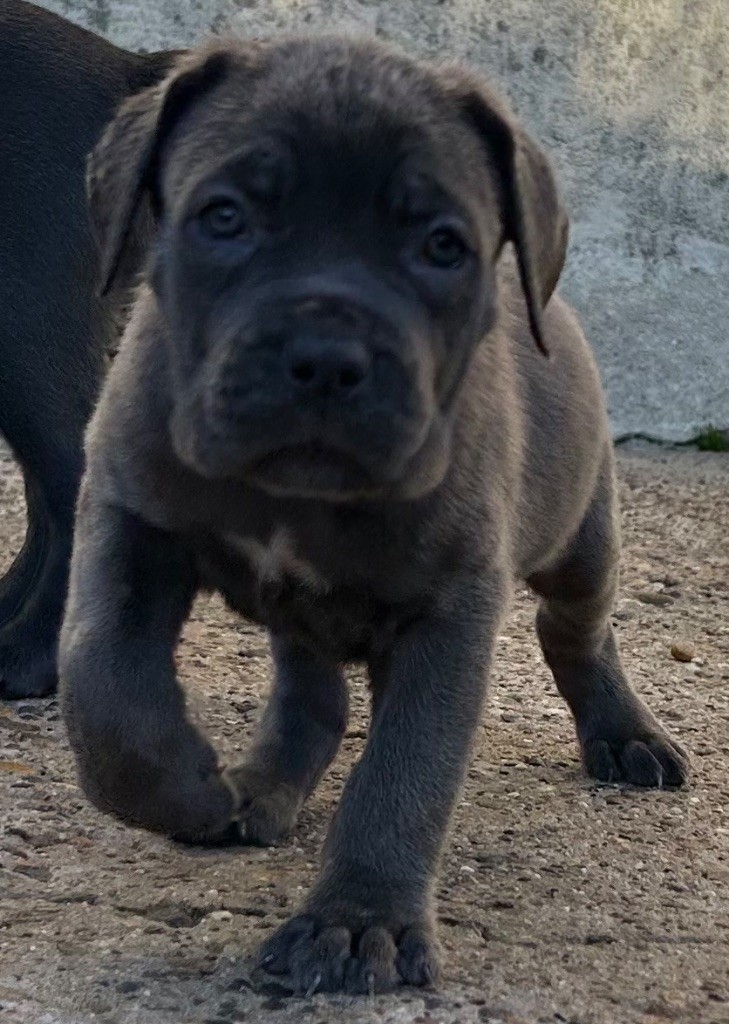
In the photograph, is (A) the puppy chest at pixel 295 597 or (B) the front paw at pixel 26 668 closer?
(A) the puppy chest at pixel 295 597

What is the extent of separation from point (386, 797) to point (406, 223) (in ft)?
2.97

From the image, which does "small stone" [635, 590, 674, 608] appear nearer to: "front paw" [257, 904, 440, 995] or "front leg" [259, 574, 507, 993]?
"front leg" [259, 574, 507, 993]

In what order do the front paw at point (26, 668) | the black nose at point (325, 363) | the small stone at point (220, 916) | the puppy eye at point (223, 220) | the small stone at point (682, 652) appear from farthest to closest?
1. the small stone at point (682, 652)
2. the front paw at point (26, 668)
3. the small stone at point (220, 916)
4. the puppy eye at point (223, 220)
5. the black nose at point (325, 363)

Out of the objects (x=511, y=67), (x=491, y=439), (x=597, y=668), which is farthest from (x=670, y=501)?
(x=491, y=439)

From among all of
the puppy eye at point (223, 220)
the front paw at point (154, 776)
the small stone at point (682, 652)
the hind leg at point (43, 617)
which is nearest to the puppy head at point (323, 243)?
the puppy eye at point (223, 220)

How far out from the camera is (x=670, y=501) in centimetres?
709

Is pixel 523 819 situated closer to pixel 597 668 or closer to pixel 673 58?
pixel 597 668

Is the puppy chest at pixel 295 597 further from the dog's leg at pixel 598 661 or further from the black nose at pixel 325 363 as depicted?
the dog's leg at pixel 598 661

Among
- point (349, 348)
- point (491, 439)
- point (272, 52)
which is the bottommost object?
point (491, 439)

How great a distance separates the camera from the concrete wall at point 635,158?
803 cm

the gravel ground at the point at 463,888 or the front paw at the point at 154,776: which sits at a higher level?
the front paw at the point at 154,776

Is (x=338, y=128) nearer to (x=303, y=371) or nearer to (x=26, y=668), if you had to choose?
(x=303, y=371)

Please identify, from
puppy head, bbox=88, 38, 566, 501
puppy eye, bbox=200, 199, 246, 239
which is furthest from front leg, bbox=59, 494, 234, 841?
puppy eye, bbox=200, 199, 246, 239

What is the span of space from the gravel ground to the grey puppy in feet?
0.50
